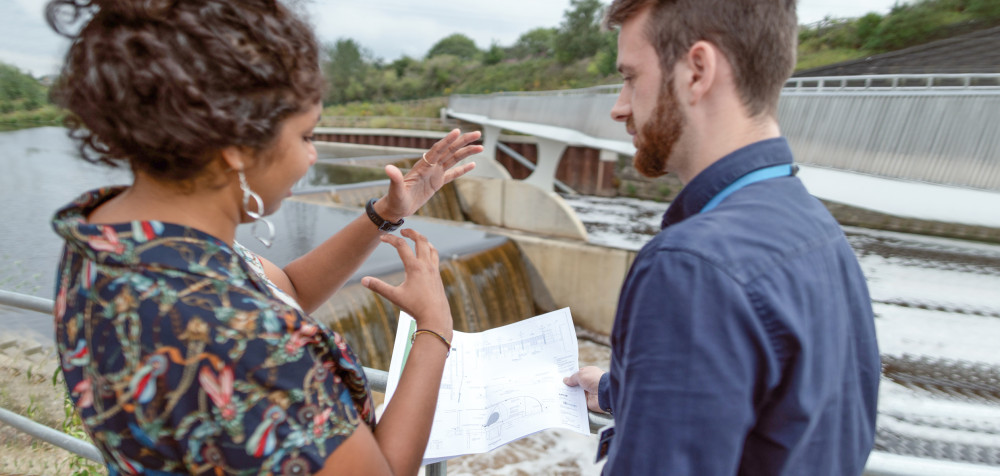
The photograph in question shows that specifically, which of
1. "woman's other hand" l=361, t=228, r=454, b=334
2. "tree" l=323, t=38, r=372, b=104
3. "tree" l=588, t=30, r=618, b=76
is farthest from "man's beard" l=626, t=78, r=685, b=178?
"tree" l=323, t=38, r=372, b=104

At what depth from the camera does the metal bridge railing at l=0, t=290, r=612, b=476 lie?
1.38 metres

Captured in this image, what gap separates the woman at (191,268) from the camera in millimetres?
820

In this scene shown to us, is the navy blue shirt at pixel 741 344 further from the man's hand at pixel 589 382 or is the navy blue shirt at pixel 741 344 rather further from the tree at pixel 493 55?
the tree at pixel 493 55

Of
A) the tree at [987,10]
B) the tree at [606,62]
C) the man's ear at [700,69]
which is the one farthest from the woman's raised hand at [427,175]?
the tree at [606,62]

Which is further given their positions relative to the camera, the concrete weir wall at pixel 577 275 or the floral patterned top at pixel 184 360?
the concrete weir wall at pixel 577 275

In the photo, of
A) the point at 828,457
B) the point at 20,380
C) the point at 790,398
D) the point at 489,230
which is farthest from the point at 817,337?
the point at 489,230

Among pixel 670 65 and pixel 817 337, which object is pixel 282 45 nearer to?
pixel 670 65

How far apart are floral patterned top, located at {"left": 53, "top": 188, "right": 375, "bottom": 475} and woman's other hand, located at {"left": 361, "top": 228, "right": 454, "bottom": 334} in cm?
29

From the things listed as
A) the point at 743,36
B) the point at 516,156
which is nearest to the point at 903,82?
the point at 516,156

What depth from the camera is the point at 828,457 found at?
945 millimetres

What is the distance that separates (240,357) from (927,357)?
1189 cm

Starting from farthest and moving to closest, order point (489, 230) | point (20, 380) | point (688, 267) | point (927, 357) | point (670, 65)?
point (489, 230) → point (927, 357) → point (20, 380) → point (670, 65) → point (688, 267)

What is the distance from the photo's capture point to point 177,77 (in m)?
0.83

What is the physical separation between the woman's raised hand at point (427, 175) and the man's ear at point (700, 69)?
2.23ft
